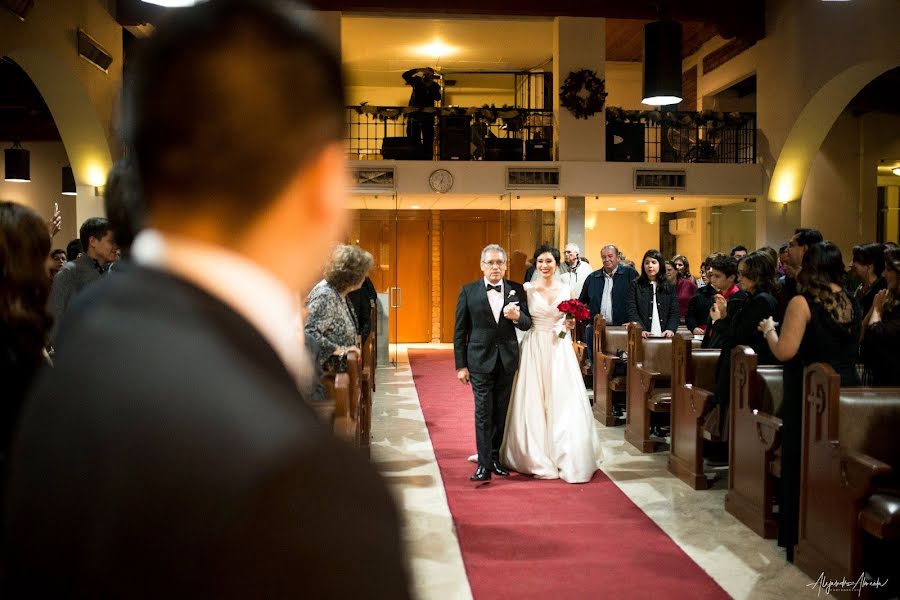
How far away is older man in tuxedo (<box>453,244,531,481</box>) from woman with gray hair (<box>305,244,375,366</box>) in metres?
0.95

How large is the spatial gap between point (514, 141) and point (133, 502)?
1355 centimetres

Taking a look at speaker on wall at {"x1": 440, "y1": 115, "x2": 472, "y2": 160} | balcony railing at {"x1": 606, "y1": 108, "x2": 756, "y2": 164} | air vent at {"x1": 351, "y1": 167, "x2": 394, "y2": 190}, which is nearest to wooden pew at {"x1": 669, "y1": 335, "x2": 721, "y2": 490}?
air vent at {"x1": 351, "y1": 167, "x2": 394, "y2": 190}

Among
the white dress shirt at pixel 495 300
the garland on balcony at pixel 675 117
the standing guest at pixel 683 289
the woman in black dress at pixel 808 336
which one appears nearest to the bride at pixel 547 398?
the white dress shirt at pixel 495 300

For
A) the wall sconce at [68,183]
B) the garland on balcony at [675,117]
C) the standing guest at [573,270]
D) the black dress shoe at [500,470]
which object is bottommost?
the black dress shoe at [500,470]

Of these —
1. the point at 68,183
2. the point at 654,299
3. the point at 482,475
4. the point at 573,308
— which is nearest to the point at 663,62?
the point at 654,299

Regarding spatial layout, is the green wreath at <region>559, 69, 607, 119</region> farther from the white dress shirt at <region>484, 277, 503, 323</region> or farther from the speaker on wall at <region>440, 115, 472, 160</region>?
the white dress shirt at <region>484, 277, 503, 323</region>

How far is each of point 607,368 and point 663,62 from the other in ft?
12.1

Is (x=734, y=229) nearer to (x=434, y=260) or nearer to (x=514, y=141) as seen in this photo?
(x=514, y=141)

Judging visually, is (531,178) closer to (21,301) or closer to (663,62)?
(663,62)

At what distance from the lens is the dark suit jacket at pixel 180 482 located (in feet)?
1.67

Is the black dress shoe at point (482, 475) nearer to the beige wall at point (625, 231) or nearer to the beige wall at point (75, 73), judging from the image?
the beige wall at point (75, 73)

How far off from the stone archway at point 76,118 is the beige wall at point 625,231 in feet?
33.1

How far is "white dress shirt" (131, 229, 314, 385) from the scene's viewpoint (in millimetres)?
614

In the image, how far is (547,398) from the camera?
618cm
